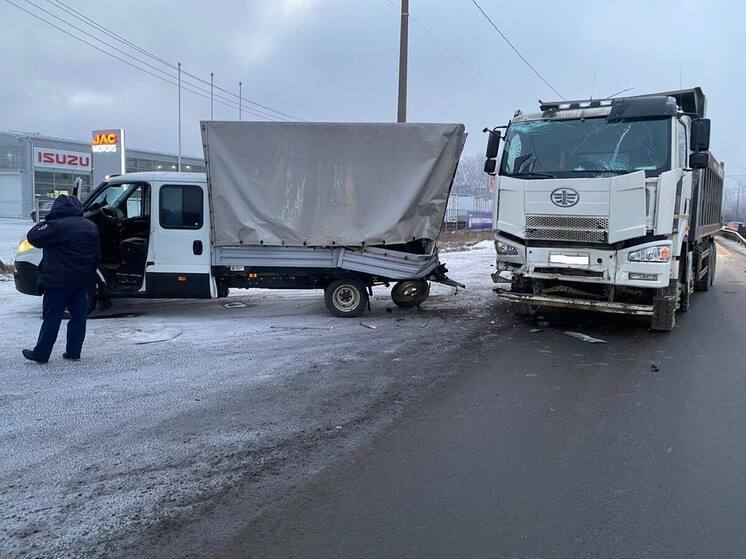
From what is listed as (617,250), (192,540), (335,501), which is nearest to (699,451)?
(335,501)

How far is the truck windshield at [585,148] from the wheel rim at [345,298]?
118 inches

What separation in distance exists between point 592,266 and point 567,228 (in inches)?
24.4

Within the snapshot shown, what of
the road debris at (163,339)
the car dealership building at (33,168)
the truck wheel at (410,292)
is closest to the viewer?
the road debris at (163,339)

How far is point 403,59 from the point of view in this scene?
15.9 meters

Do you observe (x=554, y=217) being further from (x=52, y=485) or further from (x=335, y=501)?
(x=52, y=485)

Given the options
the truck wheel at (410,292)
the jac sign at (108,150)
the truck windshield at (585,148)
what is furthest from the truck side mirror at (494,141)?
the jac sign at (108,150)

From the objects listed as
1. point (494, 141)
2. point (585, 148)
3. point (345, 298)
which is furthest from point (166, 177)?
point (585, 148)

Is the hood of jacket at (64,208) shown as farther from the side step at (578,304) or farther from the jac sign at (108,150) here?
the jac sign at (108,150)

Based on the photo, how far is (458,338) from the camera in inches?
338

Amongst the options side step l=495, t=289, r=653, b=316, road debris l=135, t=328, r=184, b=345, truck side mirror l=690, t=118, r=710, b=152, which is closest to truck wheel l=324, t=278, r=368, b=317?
side step l=495, t=289, r=653, b=316

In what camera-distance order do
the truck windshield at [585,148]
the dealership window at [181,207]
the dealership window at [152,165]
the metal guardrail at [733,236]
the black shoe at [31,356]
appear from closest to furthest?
the black shoe at [31,356], the truck windshield at [585,148], the dealership window at [181,207], the metal guardrail at [733,236], the dealership window at [152,165]

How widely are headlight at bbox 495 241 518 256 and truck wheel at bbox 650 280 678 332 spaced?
2.03 meters

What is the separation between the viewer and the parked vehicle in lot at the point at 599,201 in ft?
26.5

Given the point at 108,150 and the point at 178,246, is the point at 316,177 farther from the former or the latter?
the point at 108,150
